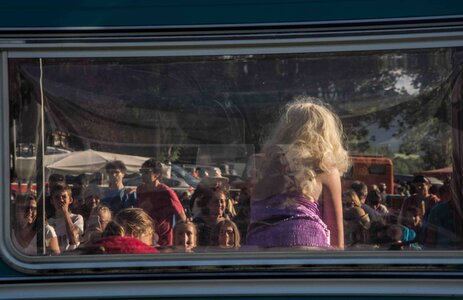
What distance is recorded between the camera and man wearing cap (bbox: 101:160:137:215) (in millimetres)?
3117

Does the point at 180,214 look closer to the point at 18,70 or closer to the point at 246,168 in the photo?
the point at 246,168

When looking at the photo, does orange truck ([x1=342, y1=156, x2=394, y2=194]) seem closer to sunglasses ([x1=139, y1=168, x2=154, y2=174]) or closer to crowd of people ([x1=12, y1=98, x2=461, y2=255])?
crowd of people ([x1=12, y1=98, x2=461, y2=255])

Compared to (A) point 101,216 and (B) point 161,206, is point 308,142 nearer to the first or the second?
(B) point 161,206

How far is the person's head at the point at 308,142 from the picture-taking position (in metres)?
3.10

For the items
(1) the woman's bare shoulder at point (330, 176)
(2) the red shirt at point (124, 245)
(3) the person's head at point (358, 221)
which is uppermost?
(1) the woman's bare shoulder at point (330, 176)

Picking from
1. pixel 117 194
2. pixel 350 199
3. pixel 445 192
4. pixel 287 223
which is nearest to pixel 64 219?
pixel 117 194

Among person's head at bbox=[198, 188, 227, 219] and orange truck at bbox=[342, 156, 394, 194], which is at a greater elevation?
orange truck at bbox=[342, 156, 394, 194]

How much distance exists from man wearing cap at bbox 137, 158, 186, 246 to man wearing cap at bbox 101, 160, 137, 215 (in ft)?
0.12

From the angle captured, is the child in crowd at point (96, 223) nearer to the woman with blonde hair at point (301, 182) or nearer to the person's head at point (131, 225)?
the person's head at point (131, 225)

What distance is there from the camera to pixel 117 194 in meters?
3.12

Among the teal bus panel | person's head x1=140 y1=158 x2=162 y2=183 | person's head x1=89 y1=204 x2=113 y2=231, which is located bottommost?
person's head x1=89 y1=204 x2=113 y2=231

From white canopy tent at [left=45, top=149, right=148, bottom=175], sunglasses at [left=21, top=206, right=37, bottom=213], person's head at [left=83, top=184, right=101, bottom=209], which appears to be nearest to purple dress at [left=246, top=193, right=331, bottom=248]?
white canopy tent at [left=45, top=149, right=148, bottom=175]

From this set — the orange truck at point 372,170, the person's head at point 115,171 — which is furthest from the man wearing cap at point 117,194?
the orange truck at point 372,170

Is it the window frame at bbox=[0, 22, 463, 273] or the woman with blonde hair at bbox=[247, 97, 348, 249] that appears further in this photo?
the woman with blonde hair at bbox=[247, 97, 348, 249]
